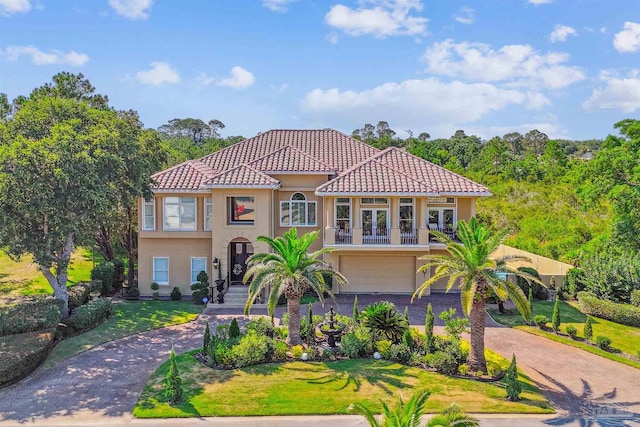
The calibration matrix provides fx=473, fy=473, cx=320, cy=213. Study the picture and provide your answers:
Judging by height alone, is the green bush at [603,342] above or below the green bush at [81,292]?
below

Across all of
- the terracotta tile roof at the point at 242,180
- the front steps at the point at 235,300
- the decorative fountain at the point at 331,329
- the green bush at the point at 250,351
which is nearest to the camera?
the green bush at the point at 250,351

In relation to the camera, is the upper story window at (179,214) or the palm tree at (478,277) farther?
the upper story window at (179,214)

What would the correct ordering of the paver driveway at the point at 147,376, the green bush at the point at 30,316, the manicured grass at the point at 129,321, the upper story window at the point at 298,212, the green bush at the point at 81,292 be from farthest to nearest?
the upper story window at the point at 298,212, the green bush at the point at 81,292, the manicured grass at the point at 129,321, the green bush at the point at 30,316, the paver driveway at the point at 147,376

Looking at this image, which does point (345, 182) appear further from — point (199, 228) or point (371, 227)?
point (199, 228)

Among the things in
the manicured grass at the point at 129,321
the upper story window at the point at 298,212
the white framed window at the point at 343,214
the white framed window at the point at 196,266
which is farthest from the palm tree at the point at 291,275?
the white framed window at the point at 196,266

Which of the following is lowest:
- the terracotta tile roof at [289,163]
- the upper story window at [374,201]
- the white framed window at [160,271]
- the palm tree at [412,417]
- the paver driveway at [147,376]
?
the paver driveway at [147,376]

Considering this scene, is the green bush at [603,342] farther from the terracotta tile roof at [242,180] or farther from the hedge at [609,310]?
the terracotta tile roof at [242,180]

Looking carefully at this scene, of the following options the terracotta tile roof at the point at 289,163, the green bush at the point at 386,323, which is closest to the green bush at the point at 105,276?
the terracotta tile roof at the point at 289,163
